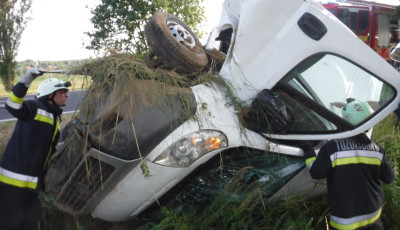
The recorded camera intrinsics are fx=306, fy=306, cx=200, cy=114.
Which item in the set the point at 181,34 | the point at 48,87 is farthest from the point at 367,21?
the point at 48,87

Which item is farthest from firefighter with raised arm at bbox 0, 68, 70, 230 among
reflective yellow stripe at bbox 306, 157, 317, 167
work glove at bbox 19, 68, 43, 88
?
reflective yellow stripe at bbox 306, 157, 317, 167

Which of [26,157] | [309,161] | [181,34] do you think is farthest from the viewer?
[181,34]

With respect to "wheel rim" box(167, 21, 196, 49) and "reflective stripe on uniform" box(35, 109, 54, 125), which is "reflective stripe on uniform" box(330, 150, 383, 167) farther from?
"reflective stripe on uniform" box(35, 109, 54, 125)

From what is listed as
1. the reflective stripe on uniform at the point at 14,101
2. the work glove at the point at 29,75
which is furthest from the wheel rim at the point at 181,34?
the reflective stripe on uniform at the point at 14,101

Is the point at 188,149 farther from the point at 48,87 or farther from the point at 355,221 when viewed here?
the point at 48,87

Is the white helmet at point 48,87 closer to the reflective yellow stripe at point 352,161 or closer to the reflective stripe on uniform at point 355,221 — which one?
the reflective yellow stripe at point 352,161

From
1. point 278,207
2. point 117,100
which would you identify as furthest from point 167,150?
point 278,207

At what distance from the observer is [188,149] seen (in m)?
1.92

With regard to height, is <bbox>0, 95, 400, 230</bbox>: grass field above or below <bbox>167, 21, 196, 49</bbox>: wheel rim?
below

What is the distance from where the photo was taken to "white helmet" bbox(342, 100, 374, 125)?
83.7 inches

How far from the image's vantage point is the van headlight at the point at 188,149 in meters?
1.90

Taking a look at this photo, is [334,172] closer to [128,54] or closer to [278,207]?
[278,207]

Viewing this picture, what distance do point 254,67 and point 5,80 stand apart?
16306 millimetres

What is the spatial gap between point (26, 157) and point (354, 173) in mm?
2585
